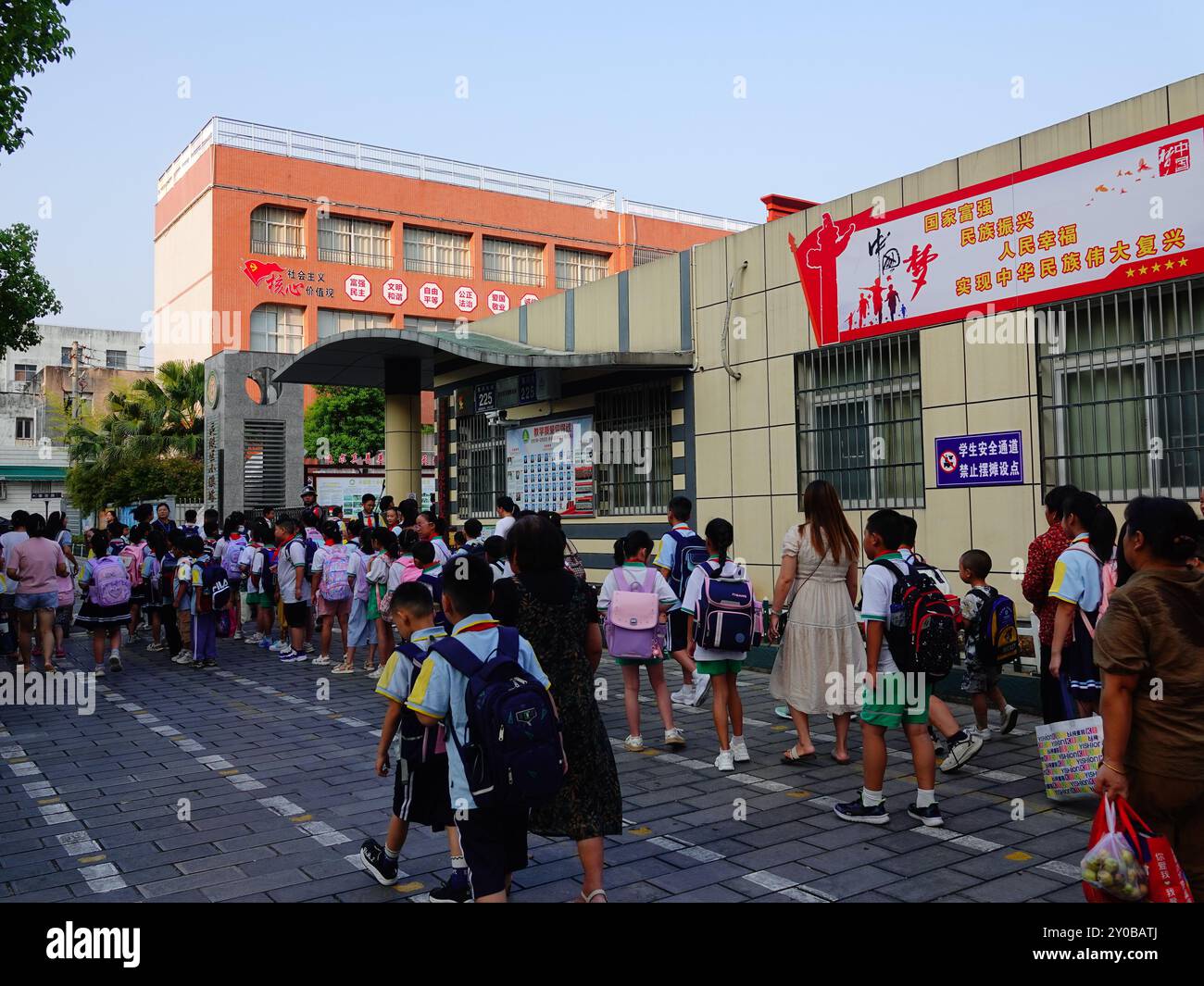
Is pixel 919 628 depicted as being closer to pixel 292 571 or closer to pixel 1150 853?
pixel 1150 853

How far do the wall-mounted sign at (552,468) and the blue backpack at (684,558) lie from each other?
209 inches

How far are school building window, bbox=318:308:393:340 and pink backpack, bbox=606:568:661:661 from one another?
38.1 meters

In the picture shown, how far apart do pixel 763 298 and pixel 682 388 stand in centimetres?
162

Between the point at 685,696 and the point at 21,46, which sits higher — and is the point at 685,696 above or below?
below

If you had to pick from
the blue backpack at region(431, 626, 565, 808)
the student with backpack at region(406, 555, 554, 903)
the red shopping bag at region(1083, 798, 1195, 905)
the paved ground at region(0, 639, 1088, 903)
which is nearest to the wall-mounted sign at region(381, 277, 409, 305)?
the paved ground at region(0, 639, 1088, 903)

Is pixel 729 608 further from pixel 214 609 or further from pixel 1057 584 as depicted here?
pixel 214 609

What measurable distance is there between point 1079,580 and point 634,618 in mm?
2763

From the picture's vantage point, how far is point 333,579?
10773 millimetres

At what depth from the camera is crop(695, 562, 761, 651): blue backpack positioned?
612 cm

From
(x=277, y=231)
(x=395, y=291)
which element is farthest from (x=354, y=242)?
(x=277, y=231)

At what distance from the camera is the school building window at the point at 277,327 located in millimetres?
41531

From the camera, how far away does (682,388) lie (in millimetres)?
11969

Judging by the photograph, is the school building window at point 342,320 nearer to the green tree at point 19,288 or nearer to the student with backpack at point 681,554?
the green tree at point 19,288

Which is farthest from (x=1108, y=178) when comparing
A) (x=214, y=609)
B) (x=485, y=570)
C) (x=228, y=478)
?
(x=228, y=478)
